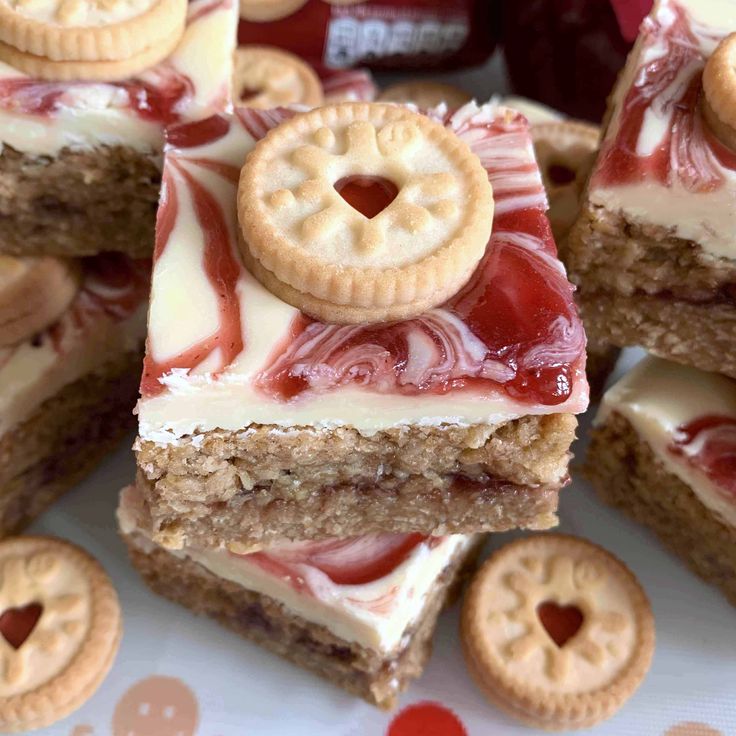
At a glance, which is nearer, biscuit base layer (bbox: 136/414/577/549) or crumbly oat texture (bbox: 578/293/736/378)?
biscuit base layer (bbox: 136/414/577/549)

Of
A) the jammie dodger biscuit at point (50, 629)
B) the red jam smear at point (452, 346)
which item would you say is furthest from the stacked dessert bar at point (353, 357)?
the jammie dodger biscuit at point (50, 629)

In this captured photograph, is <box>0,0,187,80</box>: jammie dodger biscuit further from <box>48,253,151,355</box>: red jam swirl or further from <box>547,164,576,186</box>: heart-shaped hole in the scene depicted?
<box>547,164,576,186</box>: heart-shaped hole

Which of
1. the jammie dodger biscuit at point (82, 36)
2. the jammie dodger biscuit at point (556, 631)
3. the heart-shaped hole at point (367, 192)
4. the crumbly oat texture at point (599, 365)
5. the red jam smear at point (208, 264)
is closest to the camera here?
the red jam smear at point (208, 264)

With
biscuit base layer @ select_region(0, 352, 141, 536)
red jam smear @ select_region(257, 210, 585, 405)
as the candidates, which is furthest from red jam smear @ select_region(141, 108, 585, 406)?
biscuit base layer @ select_region(0, 352, 141, 536)

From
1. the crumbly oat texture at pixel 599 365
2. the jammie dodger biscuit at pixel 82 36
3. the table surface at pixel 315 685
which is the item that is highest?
A: the jammie dodger biscuit at pixel 82 36

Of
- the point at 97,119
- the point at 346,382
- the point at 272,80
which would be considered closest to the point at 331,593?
the point at 346,382

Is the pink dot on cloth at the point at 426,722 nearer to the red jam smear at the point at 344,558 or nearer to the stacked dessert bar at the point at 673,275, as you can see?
the red jam smear at the point at 344,558
